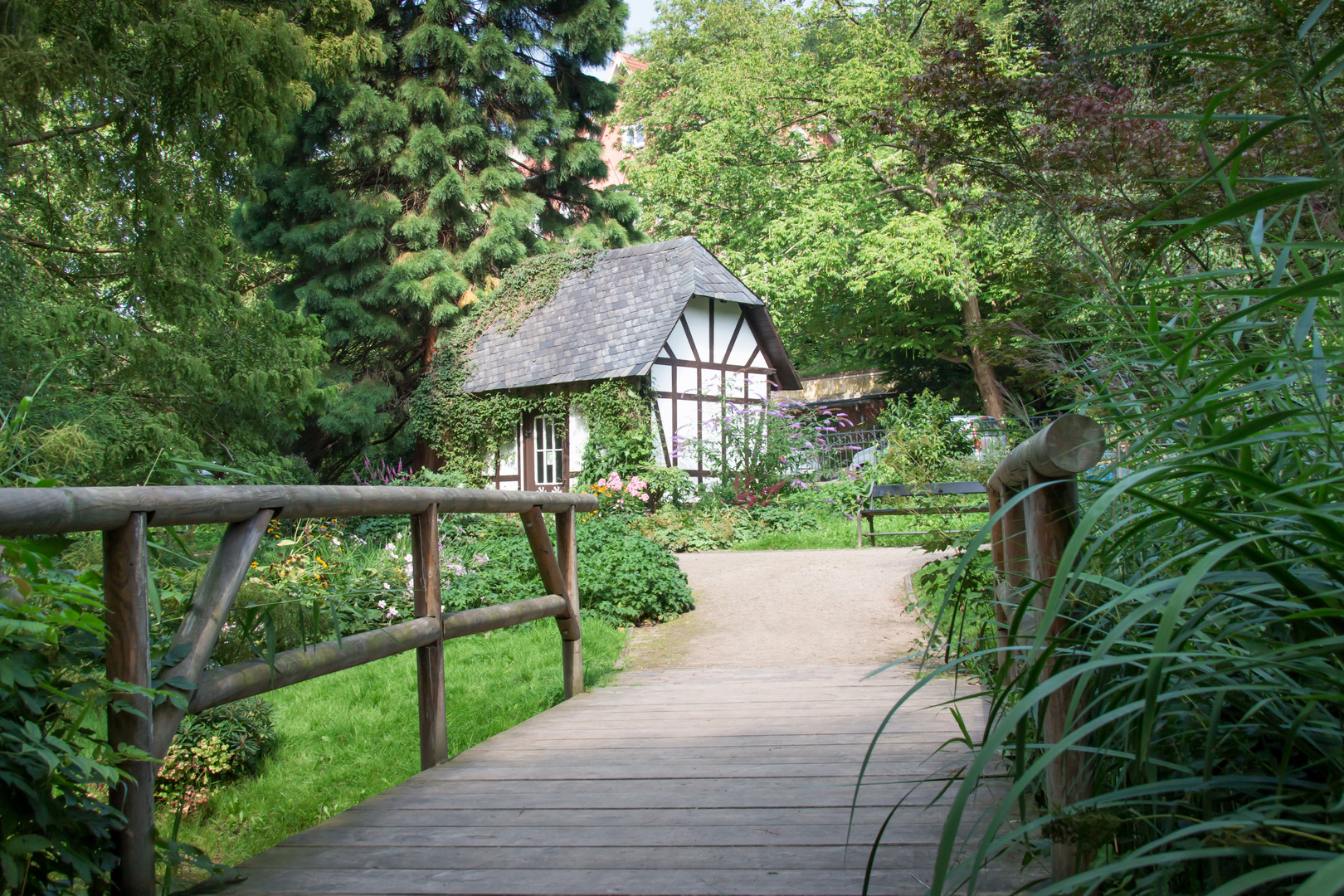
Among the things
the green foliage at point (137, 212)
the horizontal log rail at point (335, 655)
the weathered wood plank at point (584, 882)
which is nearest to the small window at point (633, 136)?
the green foliage at point (137, 212)

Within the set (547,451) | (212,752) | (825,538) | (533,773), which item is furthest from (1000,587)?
(547,451)

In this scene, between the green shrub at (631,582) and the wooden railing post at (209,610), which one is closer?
the wooden railing post at (209,610)

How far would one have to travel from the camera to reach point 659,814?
2.62 m

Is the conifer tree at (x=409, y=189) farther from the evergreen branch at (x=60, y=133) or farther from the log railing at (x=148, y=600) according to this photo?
the log railing at (x=148, y=600)

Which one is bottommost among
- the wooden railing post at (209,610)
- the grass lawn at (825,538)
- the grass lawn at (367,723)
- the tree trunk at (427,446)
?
the grass lawn at (367,723)

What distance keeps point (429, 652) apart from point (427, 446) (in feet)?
52.1

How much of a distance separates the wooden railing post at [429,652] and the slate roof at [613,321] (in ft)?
37.9

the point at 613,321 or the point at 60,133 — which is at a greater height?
the point at 613,321

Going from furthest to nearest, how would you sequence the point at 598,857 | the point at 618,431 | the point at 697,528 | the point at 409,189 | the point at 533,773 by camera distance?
the point at 409,189 < the point at 618,431 < the point at 697,528 < the point at 533,773 < the point at 598,857

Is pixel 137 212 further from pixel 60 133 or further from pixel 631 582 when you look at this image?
pixel 631 582

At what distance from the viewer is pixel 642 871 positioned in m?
2.17

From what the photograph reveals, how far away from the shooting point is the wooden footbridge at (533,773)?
73.2 inches

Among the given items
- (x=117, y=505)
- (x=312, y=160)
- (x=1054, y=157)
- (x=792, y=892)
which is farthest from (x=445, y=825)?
(x=312, y=160)

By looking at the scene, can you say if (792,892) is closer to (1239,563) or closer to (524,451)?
(1239,563)
